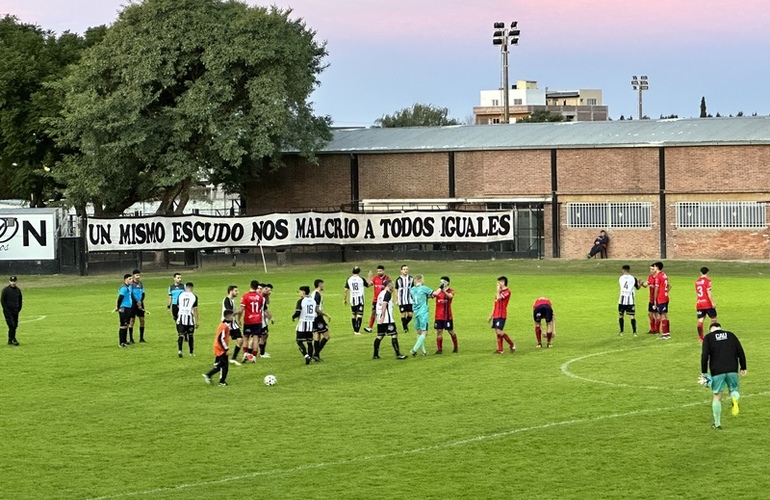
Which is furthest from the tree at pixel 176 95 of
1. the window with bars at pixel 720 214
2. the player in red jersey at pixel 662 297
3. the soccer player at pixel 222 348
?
the soccer player at pixel 222 348

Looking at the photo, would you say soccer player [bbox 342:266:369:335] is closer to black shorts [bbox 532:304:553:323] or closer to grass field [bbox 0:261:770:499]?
grass field [bbox 0:261:770:499]

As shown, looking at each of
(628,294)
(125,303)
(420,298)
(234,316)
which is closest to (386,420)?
(234,316)

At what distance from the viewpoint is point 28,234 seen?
2569 inches

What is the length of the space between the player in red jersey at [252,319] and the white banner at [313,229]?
36.0m

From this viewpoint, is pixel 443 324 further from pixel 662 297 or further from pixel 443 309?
pixel 662 297

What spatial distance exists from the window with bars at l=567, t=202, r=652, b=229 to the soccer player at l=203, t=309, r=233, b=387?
42.8 meters

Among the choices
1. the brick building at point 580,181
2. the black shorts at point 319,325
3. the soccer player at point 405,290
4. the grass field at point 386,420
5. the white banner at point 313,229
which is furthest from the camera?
the white banner at point 313,229

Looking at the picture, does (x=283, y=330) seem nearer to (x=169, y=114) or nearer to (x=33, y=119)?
(x=169, y=114)

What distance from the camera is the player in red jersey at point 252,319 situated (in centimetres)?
3123

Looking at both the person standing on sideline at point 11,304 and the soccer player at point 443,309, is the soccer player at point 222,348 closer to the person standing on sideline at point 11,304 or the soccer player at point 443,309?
the soccer player at point 443,309

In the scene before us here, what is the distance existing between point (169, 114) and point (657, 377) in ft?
152

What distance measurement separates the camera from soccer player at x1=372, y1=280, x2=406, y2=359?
32.0 m

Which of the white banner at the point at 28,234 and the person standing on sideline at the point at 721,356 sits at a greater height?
the white banner at the point at 28,234

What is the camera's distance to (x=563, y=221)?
2773 inches
